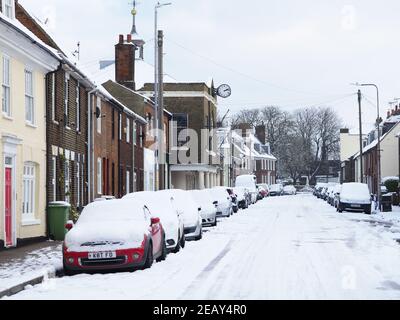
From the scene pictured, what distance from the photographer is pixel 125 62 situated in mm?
52344

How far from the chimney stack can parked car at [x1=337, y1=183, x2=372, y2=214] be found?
50.7 feet

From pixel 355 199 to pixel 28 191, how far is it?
29.0 metres

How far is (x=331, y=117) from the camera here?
12875 centimetres

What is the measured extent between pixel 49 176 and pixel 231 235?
6.56 m

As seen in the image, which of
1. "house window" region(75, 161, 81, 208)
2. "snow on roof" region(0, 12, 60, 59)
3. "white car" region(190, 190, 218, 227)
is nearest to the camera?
"snow on roof" region(0, 12, 60, 59)

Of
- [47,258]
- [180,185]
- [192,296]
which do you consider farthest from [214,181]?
[192,296]

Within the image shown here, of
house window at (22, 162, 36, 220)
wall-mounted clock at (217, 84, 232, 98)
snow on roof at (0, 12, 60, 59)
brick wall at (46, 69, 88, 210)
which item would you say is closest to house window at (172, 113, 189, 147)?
wall-mounted clock at (217, 84, 232, 98)

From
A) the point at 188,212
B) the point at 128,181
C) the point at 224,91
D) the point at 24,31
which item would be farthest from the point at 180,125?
the point at 24,31

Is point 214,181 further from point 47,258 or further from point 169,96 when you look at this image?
point 47,258

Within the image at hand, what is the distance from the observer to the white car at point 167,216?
19.8 m

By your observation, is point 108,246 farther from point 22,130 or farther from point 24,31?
point 22,130

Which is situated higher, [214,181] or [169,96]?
[169,96]

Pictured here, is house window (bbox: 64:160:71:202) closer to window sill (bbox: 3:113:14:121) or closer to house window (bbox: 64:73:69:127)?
house window (bbox: 64:73:69:127)

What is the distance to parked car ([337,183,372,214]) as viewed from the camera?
159 feet
